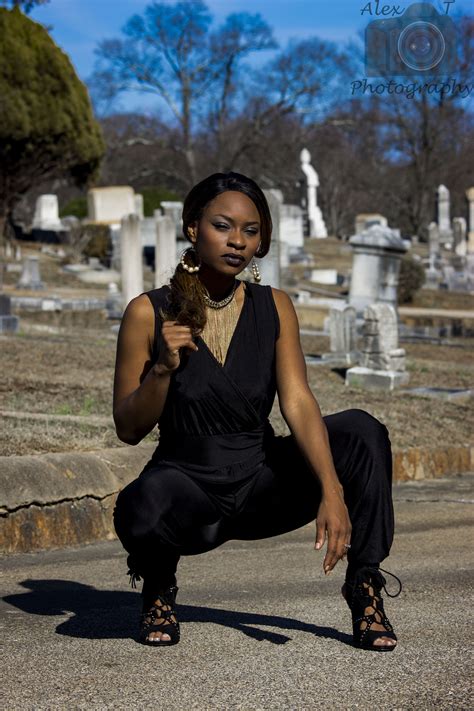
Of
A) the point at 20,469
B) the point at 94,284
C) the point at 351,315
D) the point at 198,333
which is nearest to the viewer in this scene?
the point at 198,333

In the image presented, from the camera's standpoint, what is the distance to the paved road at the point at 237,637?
284 centimetres

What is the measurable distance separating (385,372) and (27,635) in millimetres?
8309

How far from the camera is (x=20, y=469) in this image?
501 centimetres

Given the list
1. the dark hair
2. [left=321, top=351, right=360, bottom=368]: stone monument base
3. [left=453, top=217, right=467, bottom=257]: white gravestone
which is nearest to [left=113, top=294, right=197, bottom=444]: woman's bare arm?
the dark hair

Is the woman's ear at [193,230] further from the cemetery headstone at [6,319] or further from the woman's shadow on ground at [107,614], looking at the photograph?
the cemetery headstone at [6,319]

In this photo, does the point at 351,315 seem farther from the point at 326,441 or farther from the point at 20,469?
the point at 326,441

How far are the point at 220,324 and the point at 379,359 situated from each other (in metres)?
8.04

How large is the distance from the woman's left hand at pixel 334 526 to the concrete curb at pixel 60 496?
2.00 m

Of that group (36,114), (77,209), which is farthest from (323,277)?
(77,209)

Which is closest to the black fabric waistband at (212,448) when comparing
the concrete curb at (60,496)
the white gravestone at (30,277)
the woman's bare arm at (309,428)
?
the woman's bare arm at (309,428)

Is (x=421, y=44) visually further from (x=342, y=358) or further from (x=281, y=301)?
(x=281, y=301)

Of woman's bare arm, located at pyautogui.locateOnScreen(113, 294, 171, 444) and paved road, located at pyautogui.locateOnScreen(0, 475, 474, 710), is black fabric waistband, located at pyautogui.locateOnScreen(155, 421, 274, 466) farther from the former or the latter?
paved road, located at pyautogui.locateOnScreen(0, 475, 474, 710)

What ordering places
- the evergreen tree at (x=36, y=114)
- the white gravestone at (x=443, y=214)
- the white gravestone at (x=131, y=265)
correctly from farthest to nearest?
the white gravestone at (x=443, y=214) < the evergreen tree at (x=36, y=114) < the white gravestone at (x=131, y=265)

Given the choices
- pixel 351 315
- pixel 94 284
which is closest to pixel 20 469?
pixel 351 315
